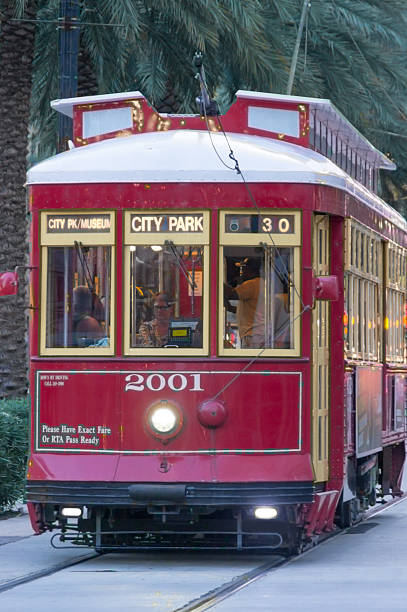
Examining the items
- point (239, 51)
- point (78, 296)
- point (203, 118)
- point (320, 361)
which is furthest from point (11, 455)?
point (239, 51)

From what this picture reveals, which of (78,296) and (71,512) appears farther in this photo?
(78,296)

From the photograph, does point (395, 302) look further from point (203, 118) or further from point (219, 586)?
point (219, 586)

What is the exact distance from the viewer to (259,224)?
12.8 m

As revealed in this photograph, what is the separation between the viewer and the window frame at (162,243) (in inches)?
502

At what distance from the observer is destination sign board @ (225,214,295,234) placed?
42.0 feet

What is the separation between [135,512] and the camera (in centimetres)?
1313

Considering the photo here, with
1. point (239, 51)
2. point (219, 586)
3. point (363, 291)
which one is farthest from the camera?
point (239, 51)

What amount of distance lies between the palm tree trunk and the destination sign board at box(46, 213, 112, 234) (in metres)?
7.86

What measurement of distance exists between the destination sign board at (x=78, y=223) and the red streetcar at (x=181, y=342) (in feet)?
0.05

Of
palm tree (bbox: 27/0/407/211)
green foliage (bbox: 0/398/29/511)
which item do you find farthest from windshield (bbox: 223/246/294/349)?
palm tree (bbox: 27/0/407/211)

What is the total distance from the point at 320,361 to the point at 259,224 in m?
1.25

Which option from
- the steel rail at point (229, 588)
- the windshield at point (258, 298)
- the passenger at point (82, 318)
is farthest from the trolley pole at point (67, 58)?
the steel rail at point (229, 588)

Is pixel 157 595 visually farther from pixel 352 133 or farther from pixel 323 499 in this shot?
pixel 352 133

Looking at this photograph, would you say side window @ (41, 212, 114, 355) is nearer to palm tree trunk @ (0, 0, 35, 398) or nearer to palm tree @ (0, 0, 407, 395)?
palm tree @ (0, 0, 407, 395)
